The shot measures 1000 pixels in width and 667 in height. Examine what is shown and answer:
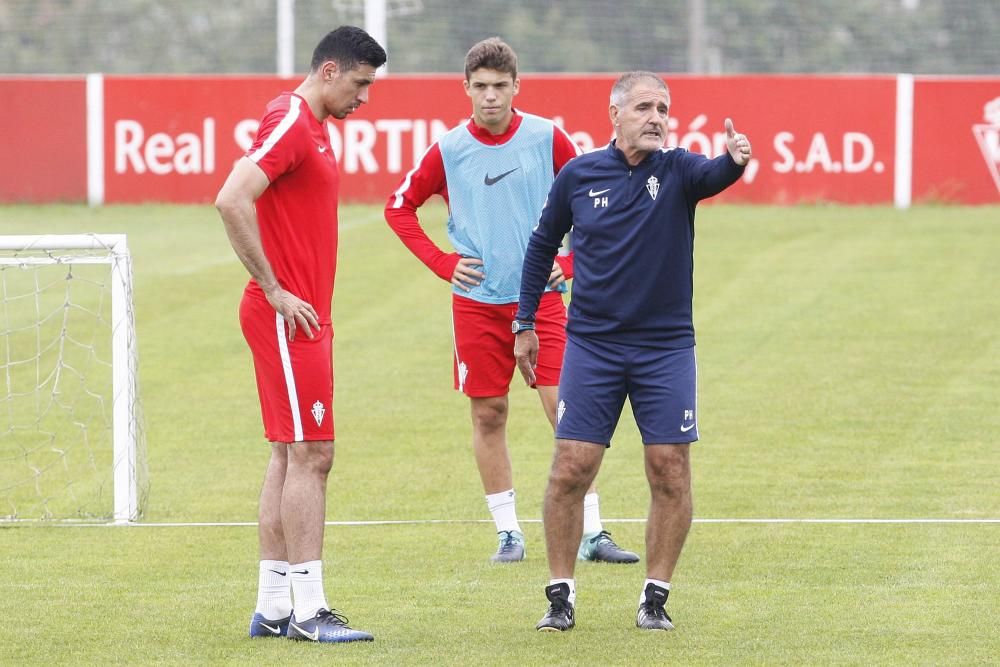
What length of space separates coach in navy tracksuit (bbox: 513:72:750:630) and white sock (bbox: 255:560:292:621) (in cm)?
94

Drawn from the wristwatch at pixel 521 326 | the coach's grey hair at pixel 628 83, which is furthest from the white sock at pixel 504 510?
the coach's grey hair at pixel 628 83

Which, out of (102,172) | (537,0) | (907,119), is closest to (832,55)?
(537,0)

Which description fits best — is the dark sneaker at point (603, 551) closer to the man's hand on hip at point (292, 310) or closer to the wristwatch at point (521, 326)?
the wristwatch at point (521, 326)

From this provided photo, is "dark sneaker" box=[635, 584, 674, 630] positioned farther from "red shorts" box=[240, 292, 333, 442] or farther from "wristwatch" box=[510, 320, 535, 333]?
"red shorts" box=[240, 292, 333, 442]

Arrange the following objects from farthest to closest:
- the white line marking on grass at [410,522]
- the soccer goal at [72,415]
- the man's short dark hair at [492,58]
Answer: the soccer goal at [72,415] < the white line marking on grass at [410,522] < the man's short dark hair at [492,58]

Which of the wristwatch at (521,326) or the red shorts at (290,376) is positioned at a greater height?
the wristwatch at (521,326)

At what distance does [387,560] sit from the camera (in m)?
7.75

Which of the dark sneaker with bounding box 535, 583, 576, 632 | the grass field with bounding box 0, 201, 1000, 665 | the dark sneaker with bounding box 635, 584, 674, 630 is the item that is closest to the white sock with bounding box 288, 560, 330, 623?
the grass field with bounding box 0, 201, 1000, 665

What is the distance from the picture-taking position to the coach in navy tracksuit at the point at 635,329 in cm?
635

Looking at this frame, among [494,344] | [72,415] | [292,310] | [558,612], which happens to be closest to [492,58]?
[494,344]

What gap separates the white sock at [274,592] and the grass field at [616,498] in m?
0.17

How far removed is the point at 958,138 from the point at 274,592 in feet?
58.2

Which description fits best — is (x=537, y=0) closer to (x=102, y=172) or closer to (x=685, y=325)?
(x=102, y=172)

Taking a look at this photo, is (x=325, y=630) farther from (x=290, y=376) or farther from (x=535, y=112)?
(x=535, y=112)
